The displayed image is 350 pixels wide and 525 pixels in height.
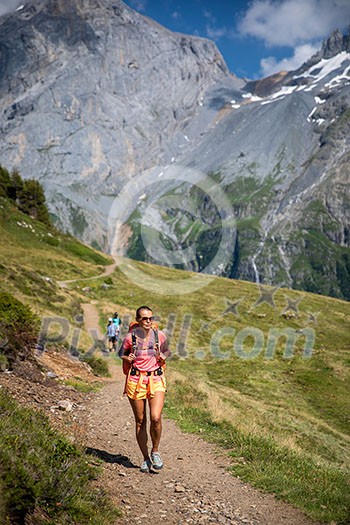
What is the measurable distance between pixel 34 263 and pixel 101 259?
90.6ft

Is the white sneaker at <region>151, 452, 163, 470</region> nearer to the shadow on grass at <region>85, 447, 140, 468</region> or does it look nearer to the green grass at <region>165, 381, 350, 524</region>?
the shadow on grass at <region>85, 447, 140, 468</region>

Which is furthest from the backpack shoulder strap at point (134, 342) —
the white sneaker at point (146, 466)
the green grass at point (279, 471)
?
the green grass at point (279, 471)

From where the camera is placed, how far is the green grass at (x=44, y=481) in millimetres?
5914

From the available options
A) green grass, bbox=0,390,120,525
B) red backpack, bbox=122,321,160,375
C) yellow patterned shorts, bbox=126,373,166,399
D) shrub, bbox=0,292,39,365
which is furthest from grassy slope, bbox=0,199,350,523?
shrub, bbox=0,292,39,365

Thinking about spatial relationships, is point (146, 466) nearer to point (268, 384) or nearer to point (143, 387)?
point (143, 387)

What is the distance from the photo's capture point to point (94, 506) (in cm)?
675

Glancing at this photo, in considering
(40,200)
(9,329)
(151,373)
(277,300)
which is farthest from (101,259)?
(151,373)

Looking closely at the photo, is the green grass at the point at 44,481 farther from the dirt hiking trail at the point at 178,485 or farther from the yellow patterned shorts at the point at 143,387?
the yellow patterned shorts at the point at 143,387

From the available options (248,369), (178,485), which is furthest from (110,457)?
(248,369)

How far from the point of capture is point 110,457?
995cm

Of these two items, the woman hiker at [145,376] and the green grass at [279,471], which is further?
the woman hiker at [145,376]

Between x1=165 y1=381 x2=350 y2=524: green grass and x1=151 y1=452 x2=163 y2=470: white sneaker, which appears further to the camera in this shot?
x1=151 y1=452 x2=163 y2=470: white sneaker

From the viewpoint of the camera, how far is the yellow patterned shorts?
914 centimetres

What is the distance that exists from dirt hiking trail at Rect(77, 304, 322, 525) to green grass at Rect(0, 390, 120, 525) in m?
0.60
